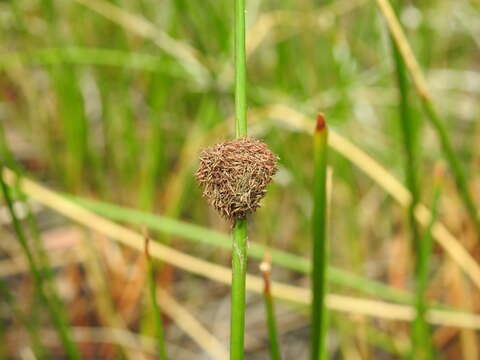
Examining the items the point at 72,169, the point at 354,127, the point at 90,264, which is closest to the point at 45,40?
the point at 72,169

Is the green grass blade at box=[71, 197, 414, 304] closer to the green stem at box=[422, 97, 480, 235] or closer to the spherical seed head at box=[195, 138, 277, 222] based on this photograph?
the green stem at box=[422, 97, 480, 235]

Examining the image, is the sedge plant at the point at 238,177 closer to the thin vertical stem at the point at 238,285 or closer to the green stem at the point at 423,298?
the thin vertical stem at the point at 238,285

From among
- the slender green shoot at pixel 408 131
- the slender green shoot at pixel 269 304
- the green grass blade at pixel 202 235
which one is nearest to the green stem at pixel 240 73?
the slender green shoot at pixel 269 304

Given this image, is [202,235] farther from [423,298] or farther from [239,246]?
[239,246]

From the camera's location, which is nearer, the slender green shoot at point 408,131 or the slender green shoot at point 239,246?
the slender green shoot at point 239,246

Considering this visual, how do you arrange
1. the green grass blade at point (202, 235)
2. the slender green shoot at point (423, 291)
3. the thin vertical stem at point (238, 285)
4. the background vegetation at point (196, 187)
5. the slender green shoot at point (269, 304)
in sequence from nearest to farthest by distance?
the thin vertical stem at point (238, 285)
the slender green shoot at point (269, 304)
the slender green shoot at point (423, 291)
the green grass blade at point (202, 235)
the background vegetation at point (196, 187)

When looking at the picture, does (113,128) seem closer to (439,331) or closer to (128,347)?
(128,347)
